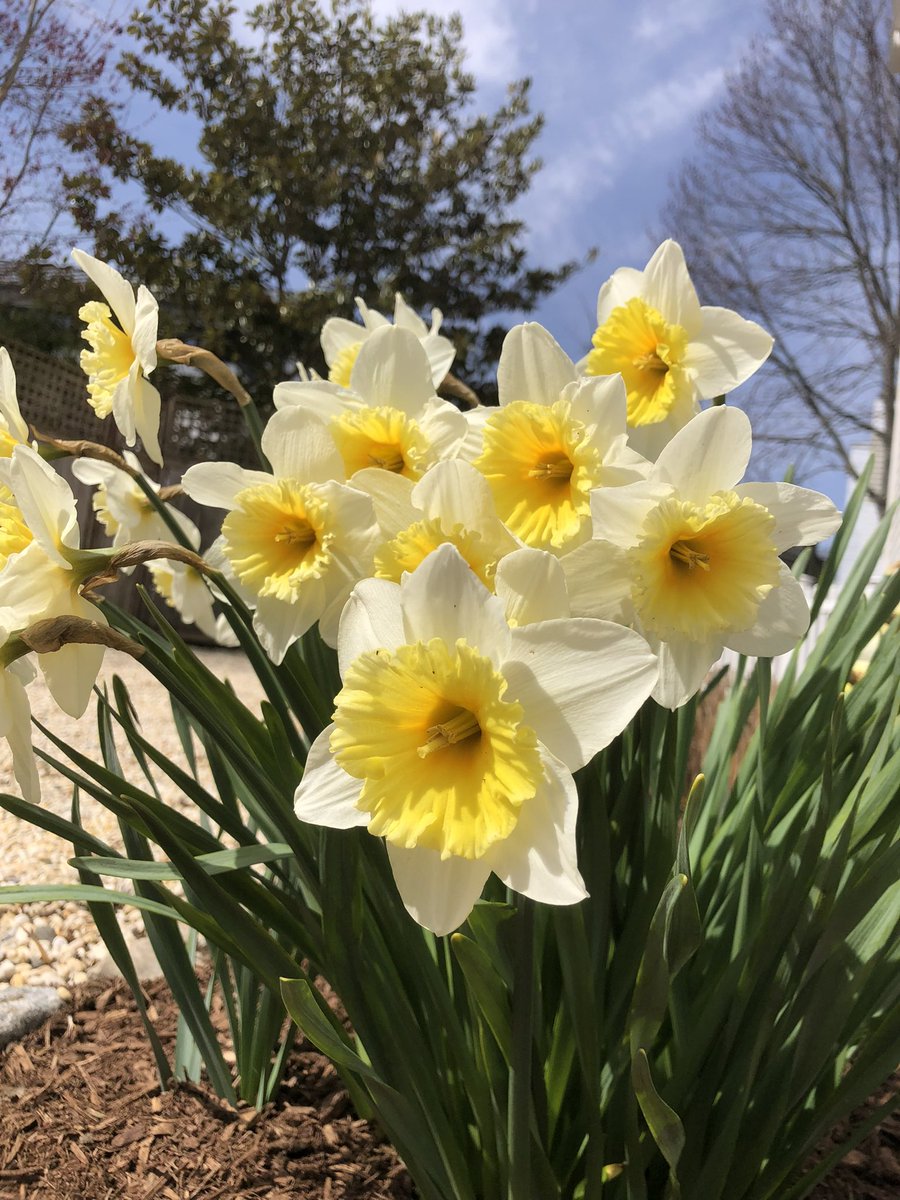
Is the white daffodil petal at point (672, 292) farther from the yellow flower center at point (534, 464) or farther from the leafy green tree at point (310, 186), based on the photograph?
the leafy green tree at point (310, 186)

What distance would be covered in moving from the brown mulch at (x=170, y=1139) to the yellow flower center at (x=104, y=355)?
2.99ft

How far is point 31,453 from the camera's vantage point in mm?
760

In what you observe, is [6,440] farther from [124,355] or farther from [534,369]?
[534,369]

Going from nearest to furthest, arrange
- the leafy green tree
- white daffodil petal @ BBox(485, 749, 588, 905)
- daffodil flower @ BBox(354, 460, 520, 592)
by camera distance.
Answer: white daffodil petal @ BBox(485, 749, 588, 905)
daffodil flower @ BBox(354, 460, 520, 592)
the leafy green tree

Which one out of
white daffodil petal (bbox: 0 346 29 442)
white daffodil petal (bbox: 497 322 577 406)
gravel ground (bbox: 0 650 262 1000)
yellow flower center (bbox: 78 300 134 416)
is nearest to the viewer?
white daffodil petal (bbox: 497 322 577 406)

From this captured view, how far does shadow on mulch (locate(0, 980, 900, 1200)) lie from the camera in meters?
1.07

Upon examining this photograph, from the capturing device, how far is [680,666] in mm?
715

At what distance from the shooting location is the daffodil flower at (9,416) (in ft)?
2.92

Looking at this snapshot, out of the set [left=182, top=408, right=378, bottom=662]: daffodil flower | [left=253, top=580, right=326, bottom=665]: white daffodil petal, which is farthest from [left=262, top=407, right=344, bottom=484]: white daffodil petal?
[left=253, top=580, right=326, bottom=665]: white daffodil petal

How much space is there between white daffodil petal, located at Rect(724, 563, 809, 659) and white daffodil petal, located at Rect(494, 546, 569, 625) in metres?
0.18

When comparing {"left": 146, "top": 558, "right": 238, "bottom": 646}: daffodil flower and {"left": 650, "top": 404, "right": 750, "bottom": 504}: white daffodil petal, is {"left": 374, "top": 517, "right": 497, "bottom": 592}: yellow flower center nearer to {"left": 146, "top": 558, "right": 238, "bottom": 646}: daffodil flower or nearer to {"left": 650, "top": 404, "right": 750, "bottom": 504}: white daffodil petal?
{"left": 650, "top": 404, "right": 750, "bottom": 504}: white daffodil petal

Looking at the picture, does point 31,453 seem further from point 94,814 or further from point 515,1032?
point 94,814

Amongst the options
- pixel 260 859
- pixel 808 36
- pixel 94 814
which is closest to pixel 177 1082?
pixel 260 859

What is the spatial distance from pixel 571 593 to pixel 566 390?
0.59 feet
